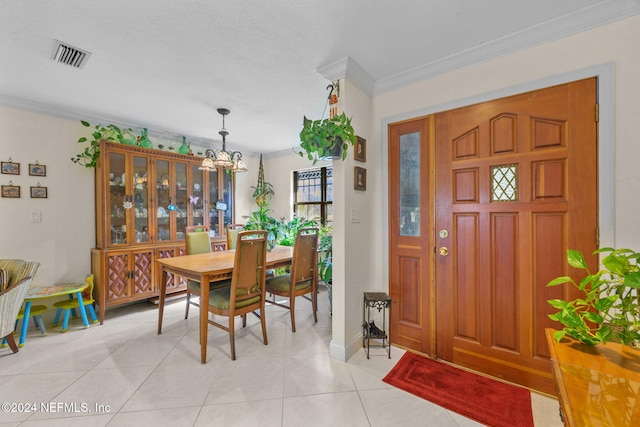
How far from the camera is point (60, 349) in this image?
2418mm

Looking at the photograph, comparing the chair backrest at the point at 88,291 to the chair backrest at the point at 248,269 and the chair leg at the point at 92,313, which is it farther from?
the chair backrest at the point at 248,269

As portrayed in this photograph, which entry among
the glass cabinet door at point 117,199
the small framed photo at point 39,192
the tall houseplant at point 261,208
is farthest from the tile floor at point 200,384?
the tall houseplant at point 261,208

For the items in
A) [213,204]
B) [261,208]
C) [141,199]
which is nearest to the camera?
[141,199]

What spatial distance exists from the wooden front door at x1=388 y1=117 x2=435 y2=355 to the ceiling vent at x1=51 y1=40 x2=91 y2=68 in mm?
2549

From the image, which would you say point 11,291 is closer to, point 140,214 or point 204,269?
point 140,214

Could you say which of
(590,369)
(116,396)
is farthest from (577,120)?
(116,396)

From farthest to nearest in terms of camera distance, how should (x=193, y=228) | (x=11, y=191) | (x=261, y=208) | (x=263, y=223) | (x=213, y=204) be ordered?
Result: (x=261, y=208) → (x=263, y=223) → (x=213, y=204) → (x=193, y=228) → (x=11, y=191)

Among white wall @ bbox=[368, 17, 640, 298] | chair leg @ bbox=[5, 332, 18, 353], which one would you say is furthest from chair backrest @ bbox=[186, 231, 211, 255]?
white wall @ bbox=[368, 17, 640, 298]

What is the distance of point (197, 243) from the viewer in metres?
3.42

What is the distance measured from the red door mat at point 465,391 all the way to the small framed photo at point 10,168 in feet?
13.8

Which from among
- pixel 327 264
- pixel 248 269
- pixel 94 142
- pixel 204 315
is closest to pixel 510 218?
pixel 327 264

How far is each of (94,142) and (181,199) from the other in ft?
3.87

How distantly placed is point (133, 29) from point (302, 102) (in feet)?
5.18

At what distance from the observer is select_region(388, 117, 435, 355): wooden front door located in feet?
7.33
